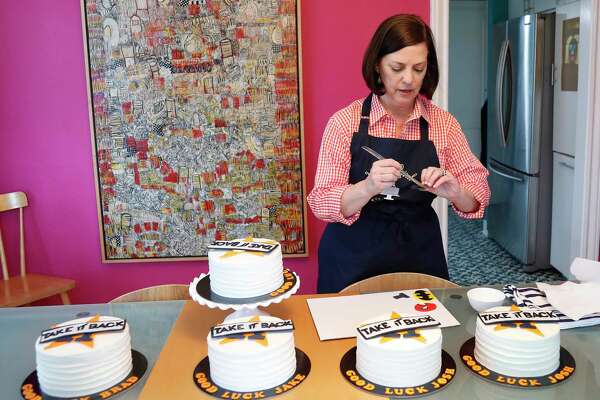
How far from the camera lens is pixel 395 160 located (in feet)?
6.31

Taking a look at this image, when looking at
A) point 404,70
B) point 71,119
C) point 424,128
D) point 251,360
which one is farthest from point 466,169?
point 71,119

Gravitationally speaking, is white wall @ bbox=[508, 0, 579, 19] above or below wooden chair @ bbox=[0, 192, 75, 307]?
above

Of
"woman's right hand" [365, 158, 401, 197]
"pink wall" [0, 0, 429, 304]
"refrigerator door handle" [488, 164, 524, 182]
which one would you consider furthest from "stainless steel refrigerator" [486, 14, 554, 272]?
"woman's right hand" [365, 158, 401, 197]

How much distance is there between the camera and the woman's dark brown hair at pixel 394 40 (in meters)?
1.80

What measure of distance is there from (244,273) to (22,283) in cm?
198

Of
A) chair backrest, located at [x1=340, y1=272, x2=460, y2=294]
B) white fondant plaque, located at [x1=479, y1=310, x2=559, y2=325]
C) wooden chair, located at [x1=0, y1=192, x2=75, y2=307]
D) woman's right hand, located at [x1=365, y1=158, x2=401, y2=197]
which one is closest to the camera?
white fondant plaque, located at [x1=479, y1=310, x2=559, y2=325]

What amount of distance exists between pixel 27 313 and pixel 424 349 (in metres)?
1.16

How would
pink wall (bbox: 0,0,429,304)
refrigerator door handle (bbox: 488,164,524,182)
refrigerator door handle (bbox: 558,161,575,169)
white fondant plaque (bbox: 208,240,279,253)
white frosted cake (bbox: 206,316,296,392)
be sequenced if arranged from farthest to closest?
refrigerator door handle (bbox: 488,164,524,182), refrigerator door handle (bbox: 558,161,575,169), pink wall (bbox: 0,0,429,304), white fondant plaque (bbox: 208,240,279,253), white frosted cake (bbox: 206,316,296,392)

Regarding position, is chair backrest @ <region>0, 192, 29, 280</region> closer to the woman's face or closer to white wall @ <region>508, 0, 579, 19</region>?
the woman's face

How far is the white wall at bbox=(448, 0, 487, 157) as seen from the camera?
245 inches

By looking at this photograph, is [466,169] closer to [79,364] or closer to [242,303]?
[242,303]

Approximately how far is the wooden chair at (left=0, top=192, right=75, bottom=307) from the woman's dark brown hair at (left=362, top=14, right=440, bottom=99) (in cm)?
183

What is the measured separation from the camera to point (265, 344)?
1151 mm

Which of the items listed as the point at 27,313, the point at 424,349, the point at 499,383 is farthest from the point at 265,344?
the point at 27,313
